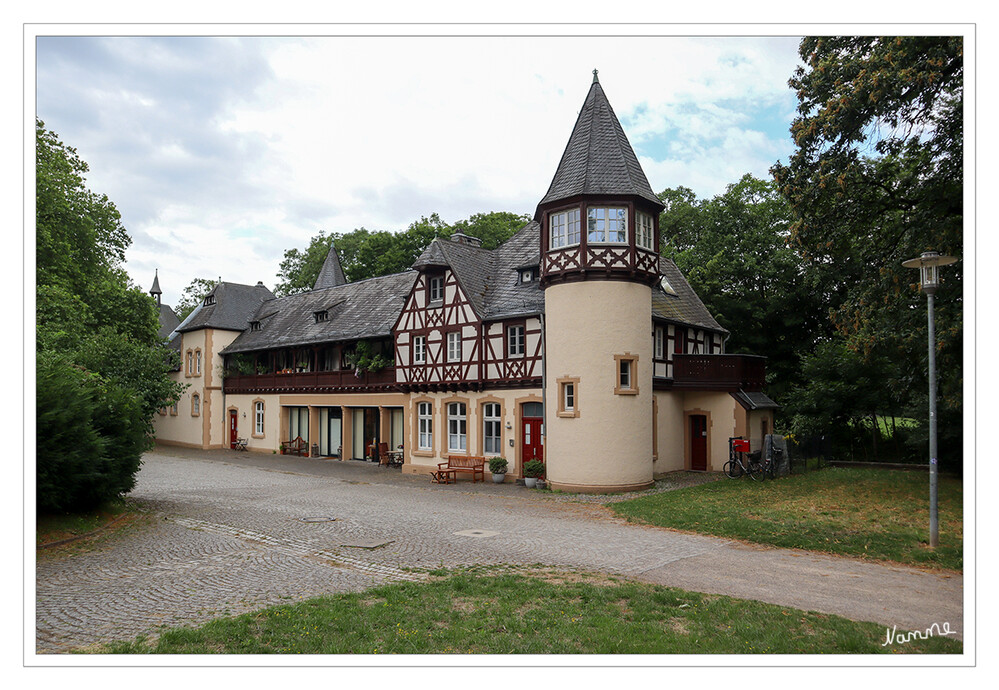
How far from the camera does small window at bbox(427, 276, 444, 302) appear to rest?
24688mm

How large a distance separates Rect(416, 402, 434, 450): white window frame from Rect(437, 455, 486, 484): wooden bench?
1619 millimetres

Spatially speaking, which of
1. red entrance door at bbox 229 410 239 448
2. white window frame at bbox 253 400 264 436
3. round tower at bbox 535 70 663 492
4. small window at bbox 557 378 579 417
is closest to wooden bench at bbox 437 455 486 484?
round tower at bbox 535 70 663 492

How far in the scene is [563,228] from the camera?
19547 mm

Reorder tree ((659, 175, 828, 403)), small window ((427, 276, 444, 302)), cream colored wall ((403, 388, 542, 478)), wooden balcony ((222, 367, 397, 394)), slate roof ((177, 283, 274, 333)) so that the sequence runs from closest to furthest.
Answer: cream colored wall ((403, 388, 542, 478))
small window ((427, 276, 444, 302))
wooden balcony ((222, 367, 397, 394))
tree ((659, 175, 828, 403))
slate roof ((177, 283, 274, 333))

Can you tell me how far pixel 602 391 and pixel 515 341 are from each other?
436 cm

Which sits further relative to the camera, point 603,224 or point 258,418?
point 258,418

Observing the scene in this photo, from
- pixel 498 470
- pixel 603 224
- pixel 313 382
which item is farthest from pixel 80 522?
pixel 313 382

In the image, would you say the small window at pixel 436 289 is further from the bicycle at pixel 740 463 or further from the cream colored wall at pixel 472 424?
the bicycle at pixel 740 463

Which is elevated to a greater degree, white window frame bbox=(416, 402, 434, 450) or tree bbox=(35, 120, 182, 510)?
tree bbox=(35, 120, 182, 510)

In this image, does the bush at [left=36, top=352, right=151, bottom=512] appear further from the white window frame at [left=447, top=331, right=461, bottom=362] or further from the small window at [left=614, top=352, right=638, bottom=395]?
the small window at [left=614, top=352, right=638, bottom=395]

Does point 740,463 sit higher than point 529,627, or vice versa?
point 529,627

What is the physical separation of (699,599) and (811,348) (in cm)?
2565

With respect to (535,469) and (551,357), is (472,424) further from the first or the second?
(551,357)

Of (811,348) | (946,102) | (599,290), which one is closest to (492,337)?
(599,290)
